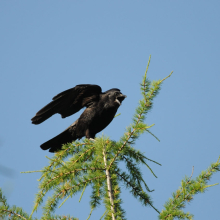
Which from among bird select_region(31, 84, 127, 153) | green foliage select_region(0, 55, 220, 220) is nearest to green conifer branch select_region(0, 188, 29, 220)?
green foliage select_region(0, 55, 220, 220)

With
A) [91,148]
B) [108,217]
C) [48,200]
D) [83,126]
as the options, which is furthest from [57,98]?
[108,217]

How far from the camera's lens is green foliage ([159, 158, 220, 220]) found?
2.66 m

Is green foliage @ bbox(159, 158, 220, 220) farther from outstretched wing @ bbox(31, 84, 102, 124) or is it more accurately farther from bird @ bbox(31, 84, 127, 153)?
outstretched wing @ bbox(31, 84, 102, 124)

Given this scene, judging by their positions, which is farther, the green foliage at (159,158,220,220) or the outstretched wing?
the outstretched wing

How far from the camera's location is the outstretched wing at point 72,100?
5.28 metres

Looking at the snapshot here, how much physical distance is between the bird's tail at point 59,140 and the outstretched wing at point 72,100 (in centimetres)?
29

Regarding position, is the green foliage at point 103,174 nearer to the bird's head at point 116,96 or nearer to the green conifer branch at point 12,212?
the green conifer branch at point 12,212

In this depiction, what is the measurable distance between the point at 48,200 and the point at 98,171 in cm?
56

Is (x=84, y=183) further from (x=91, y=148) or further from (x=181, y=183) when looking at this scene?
(x=181, y=183)

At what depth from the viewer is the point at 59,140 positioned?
5480 mm

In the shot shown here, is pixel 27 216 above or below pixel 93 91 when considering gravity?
below

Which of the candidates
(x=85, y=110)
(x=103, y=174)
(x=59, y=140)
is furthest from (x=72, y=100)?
(x=103, y=174)

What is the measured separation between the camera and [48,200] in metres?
3.11

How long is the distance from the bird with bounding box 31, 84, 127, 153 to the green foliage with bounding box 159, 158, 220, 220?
242 centimetres
